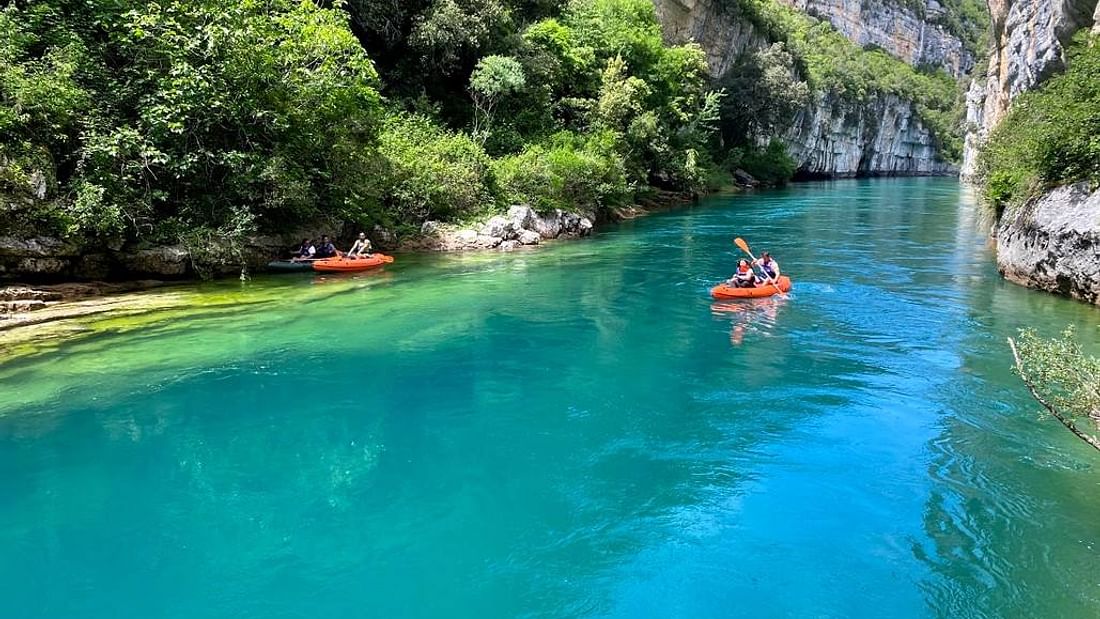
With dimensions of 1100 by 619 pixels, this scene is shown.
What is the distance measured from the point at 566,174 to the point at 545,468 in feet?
64.4

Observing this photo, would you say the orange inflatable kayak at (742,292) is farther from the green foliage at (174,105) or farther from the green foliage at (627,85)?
the green foliage at (627,85)

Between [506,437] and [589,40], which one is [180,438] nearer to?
[506,437]

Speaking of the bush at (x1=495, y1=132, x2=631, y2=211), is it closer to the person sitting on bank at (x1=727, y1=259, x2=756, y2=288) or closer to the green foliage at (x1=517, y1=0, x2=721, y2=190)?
the green foliage at (x1=517, y1=0, x2=721, y2=190)

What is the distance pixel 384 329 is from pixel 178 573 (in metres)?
7.05

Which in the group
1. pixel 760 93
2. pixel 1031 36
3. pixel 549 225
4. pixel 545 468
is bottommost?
pixel 545 468

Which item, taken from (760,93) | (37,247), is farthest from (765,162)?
(37,247)

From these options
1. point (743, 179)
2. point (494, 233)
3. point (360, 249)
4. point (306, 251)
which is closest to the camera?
point (306, 251)

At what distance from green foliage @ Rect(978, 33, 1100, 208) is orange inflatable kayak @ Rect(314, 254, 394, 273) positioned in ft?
48.0

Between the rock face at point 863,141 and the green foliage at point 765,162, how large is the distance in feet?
29.8

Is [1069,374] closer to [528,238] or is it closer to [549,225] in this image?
[528,238]

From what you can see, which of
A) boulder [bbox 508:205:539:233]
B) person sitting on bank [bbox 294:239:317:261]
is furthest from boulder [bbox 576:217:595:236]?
person sitting on bank [bbox 294:239:317:261]

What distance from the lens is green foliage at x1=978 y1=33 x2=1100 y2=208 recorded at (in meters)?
13.2

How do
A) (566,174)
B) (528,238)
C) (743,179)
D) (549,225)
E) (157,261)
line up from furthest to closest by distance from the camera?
(743,179)
(566,174)
(549,225)
(528,238)
(157,261)

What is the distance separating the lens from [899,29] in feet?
336
